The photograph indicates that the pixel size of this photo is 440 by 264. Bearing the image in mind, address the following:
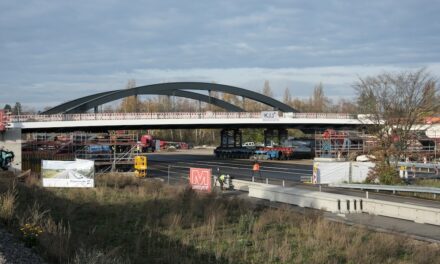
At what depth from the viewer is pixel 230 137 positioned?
287ft

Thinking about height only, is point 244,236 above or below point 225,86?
below

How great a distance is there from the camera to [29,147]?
56.8 m

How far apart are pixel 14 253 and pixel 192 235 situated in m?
6.79

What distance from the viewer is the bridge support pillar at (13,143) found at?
150 feet

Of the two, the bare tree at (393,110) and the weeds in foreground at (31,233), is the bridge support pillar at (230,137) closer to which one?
the bare tree at (393,110)

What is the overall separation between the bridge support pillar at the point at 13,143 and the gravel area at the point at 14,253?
123 ft

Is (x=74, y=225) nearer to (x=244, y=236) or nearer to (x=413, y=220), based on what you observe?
(x=244, y=236)

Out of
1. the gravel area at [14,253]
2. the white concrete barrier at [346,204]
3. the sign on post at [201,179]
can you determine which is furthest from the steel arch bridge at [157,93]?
the gravel area at [14,253]

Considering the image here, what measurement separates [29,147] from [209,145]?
82.1 m

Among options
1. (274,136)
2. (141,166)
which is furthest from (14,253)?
(274,136)

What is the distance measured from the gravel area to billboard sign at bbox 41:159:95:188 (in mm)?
18510

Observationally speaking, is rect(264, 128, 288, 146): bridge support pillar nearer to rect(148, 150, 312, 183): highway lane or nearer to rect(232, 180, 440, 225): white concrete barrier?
rect(148, 150, 312, 183): highway lane

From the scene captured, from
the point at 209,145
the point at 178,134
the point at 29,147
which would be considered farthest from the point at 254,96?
the point at 178,134

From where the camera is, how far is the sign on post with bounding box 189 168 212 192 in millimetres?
28375
